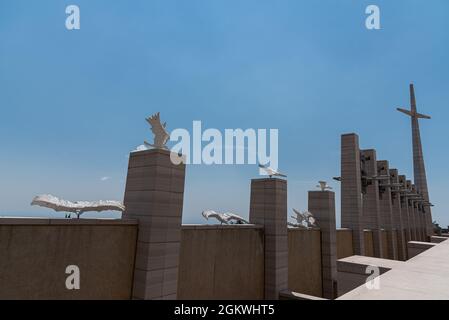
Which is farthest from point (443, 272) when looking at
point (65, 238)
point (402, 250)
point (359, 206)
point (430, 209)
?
point (430, 209)

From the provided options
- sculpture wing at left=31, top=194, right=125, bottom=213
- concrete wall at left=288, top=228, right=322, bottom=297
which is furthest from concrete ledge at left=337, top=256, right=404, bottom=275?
sculpture wing at left=31, top=194, right=125, bottom=213

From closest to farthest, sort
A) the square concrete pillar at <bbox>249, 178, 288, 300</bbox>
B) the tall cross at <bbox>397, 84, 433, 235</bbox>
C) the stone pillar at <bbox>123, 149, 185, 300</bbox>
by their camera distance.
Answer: the stone pillar at <bbox>123, 149, 185, 300</bbox>, the square concrete pillar at <bbox>249, 178, 288, 300</bbox>, the tall cross at <bbox>397, 84, 433, 235</bbox>

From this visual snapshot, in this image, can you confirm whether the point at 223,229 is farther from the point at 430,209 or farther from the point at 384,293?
the point at 430,209

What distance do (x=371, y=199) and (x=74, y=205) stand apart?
33730mm

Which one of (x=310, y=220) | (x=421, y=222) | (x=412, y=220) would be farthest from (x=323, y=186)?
(x=421, y=222)

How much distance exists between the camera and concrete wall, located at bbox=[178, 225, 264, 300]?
A: 11781 millimetres

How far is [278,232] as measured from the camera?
15.9m

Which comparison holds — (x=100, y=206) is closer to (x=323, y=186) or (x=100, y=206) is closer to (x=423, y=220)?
(x=323, y=186)

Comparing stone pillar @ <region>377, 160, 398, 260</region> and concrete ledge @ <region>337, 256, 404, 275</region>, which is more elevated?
stone pillar @ <region>377, 160, 398, 260</region>

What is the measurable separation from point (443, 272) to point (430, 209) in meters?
77.4

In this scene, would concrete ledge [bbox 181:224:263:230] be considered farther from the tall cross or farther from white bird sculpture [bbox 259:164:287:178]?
the tall cross

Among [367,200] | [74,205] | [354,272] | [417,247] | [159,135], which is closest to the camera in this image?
[74,205]

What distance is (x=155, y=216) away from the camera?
955 centimetres

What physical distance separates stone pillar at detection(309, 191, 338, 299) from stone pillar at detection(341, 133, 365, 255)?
27.2ft
